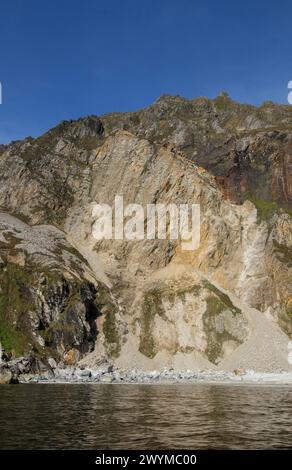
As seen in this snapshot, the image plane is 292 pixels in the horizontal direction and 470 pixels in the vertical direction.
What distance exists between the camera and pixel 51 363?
4006 inches

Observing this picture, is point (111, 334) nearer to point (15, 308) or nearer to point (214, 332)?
point (15, 308)

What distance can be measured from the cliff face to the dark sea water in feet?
202

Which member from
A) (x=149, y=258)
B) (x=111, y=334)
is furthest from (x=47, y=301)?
(x=149, y=258)

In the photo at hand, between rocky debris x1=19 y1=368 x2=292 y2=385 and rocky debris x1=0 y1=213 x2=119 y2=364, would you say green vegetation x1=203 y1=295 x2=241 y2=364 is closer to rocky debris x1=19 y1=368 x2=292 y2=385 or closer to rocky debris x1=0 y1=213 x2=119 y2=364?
rocky debris x1=19 y1=368 x2=292 y2=385

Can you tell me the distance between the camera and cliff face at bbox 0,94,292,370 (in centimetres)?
11388

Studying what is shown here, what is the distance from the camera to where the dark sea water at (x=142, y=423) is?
83.5 feet

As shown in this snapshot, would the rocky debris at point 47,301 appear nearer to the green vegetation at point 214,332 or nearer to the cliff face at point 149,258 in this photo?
the cliff face at point 149,258

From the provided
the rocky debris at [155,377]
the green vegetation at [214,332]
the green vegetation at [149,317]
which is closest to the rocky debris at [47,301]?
the green vegetation at [149,317]

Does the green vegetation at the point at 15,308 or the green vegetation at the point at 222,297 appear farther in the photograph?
the green vegetation at the point at 222,297

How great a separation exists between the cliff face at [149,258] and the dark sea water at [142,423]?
202ft

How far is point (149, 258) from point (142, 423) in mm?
108593

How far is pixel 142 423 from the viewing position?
105 feet

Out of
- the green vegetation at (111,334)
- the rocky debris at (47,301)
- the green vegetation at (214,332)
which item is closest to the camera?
the rocky debris at (47,301)

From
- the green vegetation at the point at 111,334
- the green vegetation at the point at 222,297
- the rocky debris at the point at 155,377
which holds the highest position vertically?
the green vegetation at the point at 222,297
